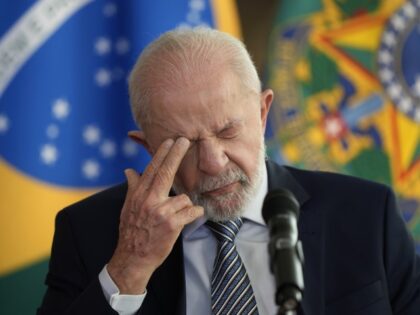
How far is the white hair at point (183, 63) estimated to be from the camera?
71.4 inches

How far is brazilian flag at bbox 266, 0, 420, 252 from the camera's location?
122 inches

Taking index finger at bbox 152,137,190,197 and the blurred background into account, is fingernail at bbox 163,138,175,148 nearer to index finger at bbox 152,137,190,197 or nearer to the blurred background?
index finger at bbox 152,137,190,197

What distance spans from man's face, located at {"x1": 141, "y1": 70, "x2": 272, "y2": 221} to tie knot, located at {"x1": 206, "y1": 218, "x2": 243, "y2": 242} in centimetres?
6

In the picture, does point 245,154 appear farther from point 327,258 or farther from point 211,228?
point 327,258

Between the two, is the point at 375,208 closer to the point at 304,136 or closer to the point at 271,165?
the point at 271,165

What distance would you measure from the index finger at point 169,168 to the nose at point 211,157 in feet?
0.25

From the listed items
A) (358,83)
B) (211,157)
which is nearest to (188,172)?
(211,157)

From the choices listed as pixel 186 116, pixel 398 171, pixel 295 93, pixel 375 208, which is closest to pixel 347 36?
pixel 295 93

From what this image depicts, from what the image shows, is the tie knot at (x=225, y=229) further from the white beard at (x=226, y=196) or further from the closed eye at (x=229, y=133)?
the closed eye at (x=229, y=133)

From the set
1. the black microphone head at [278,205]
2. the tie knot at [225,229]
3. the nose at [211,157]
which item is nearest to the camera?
the black microphone head at [278,205]

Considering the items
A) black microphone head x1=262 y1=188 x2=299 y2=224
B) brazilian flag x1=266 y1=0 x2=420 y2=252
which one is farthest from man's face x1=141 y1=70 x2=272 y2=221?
brazilian flag x1=266 y1=0 x2=420 y2=252

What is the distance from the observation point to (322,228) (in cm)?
193

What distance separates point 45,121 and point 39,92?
0.37 feet

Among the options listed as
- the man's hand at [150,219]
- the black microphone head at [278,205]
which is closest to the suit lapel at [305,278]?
the man's hand at [150,219]
